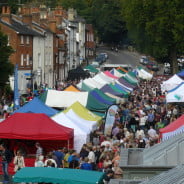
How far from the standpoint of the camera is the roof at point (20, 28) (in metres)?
62.8

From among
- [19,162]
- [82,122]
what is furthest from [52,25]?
[19,162]

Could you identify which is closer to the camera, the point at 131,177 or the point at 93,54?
the point at 131,177

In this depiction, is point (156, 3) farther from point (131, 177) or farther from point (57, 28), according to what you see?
point (131, 177)

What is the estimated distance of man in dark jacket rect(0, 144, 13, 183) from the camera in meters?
21.3

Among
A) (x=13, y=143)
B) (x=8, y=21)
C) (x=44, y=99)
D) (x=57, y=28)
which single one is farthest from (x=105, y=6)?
(x=13, y=143)

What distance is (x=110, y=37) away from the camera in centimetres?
12850

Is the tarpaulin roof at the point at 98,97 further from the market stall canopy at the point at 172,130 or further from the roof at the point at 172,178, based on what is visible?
the roof at the point at 172,178

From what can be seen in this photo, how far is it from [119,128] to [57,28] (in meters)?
52.0

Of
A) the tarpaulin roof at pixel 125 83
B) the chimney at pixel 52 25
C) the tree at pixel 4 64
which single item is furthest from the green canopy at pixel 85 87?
the chimney at pixel 52 25

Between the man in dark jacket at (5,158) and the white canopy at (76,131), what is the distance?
2.60m

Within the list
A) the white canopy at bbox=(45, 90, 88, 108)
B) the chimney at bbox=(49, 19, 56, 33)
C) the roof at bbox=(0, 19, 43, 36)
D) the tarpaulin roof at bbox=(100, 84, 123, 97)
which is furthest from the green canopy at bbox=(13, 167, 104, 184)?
the chimney at bbox=(49, 19, 56, 33)

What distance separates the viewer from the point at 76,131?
81.3ft

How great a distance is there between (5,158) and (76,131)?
3.49 meters

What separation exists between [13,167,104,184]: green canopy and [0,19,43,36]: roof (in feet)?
157
